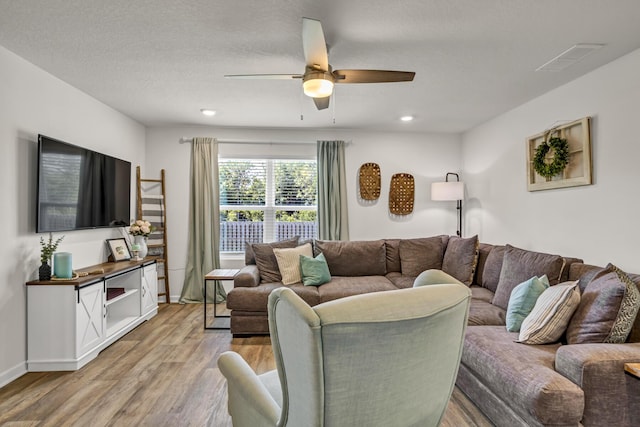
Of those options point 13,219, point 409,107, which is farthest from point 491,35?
point 13,219

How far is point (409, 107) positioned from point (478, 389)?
304cm

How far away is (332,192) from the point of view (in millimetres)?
5215

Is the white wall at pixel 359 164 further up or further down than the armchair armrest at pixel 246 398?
further up

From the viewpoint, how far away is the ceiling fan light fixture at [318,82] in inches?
94.6

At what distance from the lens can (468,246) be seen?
3.99m

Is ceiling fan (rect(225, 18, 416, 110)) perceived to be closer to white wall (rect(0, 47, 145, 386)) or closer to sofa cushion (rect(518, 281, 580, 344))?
sofa cushion (rect(518, 281, 580, 344))

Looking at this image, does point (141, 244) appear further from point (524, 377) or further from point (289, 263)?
point (524, 377)

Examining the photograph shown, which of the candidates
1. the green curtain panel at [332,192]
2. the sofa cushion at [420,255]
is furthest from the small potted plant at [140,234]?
the sofa cushion at [420,255]

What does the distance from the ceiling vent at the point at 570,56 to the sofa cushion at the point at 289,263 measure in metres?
2.95

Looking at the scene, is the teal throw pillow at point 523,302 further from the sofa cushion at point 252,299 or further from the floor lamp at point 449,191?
the floor lamp at point 449,191

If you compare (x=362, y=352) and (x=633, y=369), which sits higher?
(x=362, y=352)

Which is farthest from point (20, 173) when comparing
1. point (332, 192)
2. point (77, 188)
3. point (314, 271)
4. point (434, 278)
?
point (332, 192)

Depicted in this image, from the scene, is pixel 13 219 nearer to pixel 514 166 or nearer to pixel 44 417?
pixel 44 417

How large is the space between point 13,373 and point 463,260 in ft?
13.7
